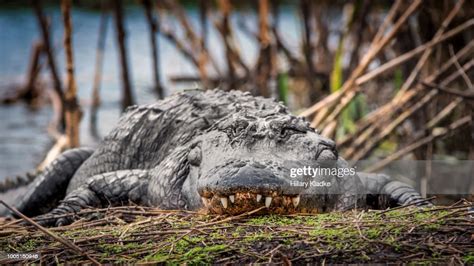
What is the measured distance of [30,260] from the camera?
387 cm

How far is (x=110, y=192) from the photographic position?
5.60m

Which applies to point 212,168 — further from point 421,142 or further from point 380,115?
point 380,115

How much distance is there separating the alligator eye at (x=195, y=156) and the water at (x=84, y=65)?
3682 mm

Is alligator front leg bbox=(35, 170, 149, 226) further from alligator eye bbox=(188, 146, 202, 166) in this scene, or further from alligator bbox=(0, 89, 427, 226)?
alligator eye bbox=(188, 146, 202, 166)

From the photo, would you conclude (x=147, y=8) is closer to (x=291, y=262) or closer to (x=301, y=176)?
(x=301, y=176)

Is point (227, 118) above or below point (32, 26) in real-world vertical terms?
below

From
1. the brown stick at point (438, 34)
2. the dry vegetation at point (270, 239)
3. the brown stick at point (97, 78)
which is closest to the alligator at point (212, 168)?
the dry vegetation at point (270, 239)

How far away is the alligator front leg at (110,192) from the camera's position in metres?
5.51

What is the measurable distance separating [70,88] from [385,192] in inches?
165

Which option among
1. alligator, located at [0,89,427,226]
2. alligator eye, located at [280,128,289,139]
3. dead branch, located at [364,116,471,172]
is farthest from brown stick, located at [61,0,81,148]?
alligator eye, located at [280,128,289,139]

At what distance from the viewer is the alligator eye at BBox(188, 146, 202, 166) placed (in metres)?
4.90

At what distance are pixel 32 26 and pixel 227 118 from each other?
21607mm

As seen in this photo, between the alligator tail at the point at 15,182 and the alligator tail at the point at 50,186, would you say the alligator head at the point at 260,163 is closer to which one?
the alligator tail at the point at 50,186

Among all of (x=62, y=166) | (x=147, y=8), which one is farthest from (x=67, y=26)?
(x=62, y=166)
